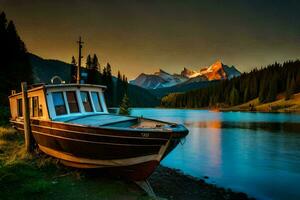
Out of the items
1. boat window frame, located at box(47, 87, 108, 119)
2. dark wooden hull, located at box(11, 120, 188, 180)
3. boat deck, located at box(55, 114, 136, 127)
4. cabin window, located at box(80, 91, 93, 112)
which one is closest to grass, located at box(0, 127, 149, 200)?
dark wooden hull, located at box(11, 120, 188, 180)

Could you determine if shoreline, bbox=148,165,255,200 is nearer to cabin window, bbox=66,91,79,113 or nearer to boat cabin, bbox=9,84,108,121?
boat cabin, bbox=9,84,108,121

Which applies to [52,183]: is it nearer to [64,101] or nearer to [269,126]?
[64,101]

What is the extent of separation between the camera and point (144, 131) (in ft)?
39.7

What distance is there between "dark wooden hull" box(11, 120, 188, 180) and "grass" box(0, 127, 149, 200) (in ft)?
2.23

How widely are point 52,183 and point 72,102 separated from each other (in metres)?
5.11

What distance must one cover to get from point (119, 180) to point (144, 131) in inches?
124

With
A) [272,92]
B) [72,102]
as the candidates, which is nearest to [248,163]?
[72,102]

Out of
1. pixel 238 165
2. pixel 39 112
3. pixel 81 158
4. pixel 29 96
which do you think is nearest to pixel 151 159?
pixel 81 158

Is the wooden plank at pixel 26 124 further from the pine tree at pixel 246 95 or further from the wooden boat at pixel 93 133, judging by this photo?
the pine tree at pixel 246 95

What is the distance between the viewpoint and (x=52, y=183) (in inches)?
480

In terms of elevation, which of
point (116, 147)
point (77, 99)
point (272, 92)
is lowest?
point (116, 147)

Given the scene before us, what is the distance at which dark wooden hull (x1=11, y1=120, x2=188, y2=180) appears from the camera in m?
12.4

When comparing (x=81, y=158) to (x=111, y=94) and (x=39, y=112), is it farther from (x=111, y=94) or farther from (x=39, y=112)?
(x=111, y=94)

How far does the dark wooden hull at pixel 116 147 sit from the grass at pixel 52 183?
680 millimetres
